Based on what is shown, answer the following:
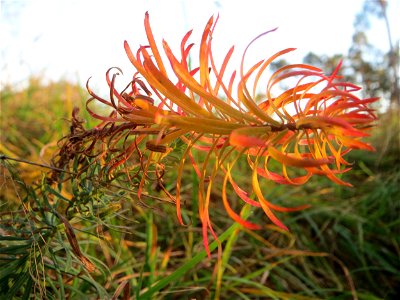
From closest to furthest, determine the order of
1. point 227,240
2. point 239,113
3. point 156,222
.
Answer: point 239,113 < point 227,240 < point 156,222

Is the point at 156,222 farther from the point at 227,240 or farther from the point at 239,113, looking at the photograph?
the point at 239,113

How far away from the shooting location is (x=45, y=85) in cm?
193

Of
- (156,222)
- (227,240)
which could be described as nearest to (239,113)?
(227,240)

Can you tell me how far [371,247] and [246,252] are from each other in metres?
0.32

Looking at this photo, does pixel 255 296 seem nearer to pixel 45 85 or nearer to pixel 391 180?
pixel 391 180

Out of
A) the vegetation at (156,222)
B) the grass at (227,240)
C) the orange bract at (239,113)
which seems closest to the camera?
the orange bract at (239,113)

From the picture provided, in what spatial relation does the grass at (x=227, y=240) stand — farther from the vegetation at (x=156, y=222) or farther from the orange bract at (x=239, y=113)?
the orange bract at (x=239, y=113)

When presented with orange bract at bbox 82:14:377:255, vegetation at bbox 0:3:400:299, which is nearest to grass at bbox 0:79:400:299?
vegetation at bbox 0:3:400:299

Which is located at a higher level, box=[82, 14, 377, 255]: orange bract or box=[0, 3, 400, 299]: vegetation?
box=[82, 14, 377, 255]: orange bract

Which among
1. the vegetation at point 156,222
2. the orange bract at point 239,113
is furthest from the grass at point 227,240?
the orange bract at point 239,113

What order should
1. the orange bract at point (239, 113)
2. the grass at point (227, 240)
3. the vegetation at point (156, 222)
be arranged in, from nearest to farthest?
1. the orange bract at point (239, 113)
2. the vegetation at point (156, 222)
3. the grass at point (227, 240)

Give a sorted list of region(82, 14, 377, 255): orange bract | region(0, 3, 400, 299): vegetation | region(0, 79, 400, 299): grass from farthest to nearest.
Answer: region(0, 79, 400, 299): grass
region(0, 3, 400, 299): vegetation
region(82, 14, 377, 255): orange bract

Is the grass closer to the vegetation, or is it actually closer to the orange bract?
the vegetation

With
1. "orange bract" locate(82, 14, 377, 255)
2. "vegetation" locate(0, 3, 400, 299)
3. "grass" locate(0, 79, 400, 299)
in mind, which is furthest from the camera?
"grass" locate(0, 79, 400, 299)
